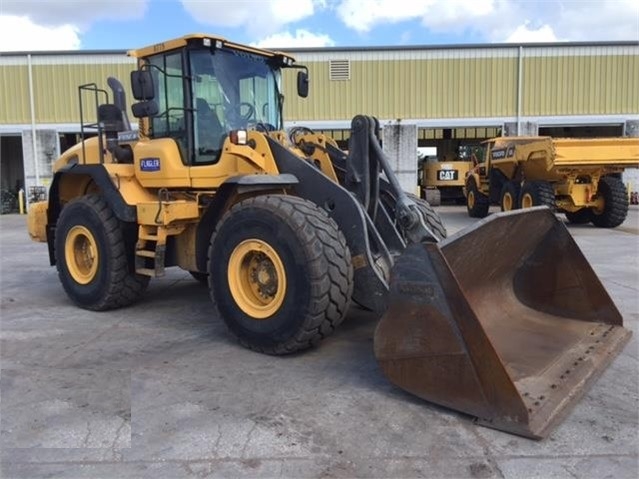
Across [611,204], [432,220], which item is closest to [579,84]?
[611,204]

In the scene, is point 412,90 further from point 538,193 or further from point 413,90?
point 538,193

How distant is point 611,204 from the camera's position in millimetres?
14891

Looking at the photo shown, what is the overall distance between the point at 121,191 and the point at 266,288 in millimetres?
2157

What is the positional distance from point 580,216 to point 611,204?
141cm

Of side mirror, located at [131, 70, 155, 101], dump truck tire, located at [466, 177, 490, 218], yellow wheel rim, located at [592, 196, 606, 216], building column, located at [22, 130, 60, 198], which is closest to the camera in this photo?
side mirror, located at [131, 70, 155, 101]

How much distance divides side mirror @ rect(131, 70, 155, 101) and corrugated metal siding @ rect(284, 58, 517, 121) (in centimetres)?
1867

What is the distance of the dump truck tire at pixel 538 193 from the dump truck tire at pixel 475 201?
3626 millimetres

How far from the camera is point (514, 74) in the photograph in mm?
23469

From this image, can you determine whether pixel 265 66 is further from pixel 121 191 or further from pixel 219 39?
pixel 121 191

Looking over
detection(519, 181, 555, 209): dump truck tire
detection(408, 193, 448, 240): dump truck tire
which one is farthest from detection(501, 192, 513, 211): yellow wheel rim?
detection(408, 193, 448, 240): dump truck tire

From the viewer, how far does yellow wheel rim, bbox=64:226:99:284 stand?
21.6 feet

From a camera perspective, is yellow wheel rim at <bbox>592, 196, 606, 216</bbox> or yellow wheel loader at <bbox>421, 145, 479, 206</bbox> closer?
yellow wheel rim at <bbox>592, 196, 606, 216</bbox>

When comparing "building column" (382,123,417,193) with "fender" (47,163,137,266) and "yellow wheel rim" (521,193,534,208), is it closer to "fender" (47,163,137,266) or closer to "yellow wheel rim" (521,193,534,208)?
"yellow wheel rim" (521,193,534,208)

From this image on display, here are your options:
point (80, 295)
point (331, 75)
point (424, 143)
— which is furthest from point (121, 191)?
point (424, 143)
